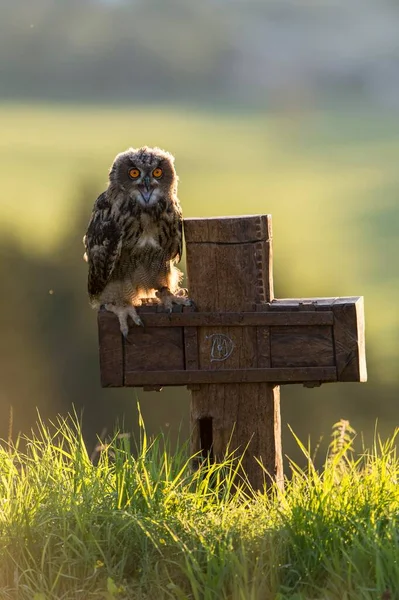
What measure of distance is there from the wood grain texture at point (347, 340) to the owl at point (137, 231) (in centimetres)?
99

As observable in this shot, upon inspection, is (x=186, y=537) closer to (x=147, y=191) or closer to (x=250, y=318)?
(x=250, y=318)

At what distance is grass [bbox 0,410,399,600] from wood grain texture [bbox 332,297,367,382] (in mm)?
438

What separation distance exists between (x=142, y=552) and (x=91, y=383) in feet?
75.1

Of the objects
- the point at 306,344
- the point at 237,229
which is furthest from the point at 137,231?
the point at 306,344

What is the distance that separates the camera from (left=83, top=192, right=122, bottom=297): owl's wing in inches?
216

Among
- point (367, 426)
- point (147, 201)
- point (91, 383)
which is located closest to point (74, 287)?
point (91, 383)

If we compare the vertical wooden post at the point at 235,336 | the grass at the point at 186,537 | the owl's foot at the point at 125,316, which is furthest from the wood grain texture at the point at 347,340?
the owl's foot at the point at 125,316

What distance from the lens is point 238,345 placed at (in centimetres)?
494

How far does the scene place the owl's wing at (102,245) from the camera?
18.0 ft

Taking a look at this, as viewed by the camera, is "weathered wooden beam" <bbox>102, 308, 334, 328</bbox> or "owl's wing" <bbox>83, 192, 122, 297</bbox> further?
"owl's wing" <bbox>83, 192, 122, 297</bbox>

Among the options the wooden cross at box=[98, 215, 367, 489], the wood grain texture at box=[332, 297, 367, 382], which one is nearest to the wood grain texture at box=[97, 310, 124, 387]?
the wooden cross at box=[98, 215, 367, 489]

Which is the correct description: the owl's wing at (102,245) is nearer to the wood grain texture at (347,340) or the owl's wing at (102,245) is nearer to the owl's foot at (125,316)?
the owl's foot at (125,316)

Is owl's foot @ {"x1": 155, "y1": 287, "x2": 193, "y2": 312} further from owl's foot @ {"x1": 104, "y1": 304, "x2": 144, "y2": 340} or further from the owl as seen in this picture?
owl's foot @ {"x1": 104, "y1": 304, "x2": 144, "y2": 340}

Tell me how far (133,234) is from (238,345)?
0.95 meters
